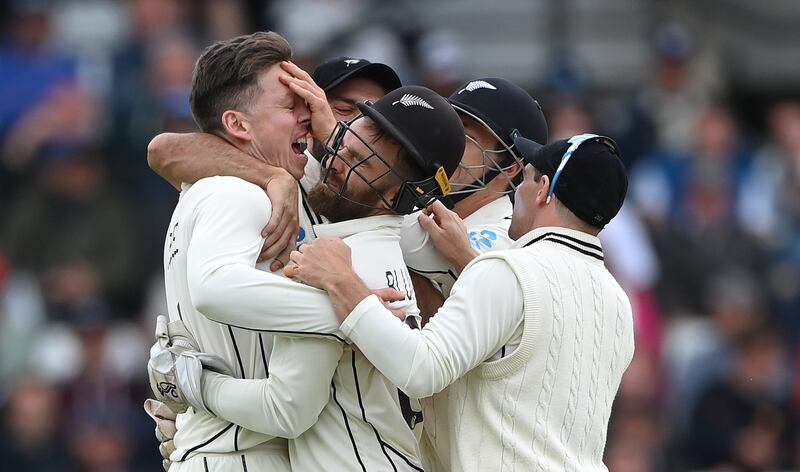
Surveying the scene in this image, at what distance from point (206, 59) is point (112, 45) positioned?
24.5 ft

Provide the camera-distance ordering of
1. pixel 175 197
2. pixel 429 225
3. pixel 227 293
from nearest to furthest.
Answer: pixel 227 293
pixel 429 225
pixel 175 197

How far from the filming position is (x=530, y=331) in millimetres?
4520

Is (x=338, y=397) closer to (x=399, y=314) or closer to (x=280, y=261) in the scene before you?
(x=399, y=314)

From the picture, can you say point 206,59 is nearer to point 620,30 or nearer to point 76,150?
point 76,150

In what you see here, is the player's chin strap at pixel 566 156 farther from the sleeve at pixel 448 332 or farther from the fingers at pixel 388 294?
the fingers at pixel 388 294

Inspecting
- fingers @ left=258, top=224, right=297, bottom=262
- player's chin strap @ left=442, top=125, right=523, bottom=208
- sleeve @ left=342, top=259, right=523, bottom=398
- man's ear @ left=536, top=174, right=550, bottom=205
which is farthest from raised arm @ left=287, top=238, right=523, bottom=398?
player's chin strap @ left=442, top=125, right=523, bottom=208

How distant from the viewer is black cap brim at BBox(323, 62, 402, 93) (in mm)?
5453

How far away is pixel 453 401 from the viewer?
471cm

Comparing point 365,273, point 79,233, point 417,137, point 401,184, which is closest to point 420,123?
point 417,137

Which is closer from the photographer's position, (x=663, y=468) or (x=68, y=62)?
(x=663, y=468)

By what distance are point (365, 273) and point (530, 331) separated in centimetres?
53

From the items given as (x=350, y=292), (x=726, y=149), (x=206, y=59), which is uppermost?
(x=206, y=59)

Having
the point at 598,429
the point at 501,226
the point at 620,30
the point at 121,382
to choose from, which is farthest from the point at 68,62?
the point at 598,429

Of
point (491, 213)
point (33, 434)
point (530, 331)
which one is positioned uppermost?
point (530, 331)
